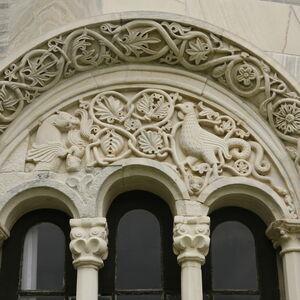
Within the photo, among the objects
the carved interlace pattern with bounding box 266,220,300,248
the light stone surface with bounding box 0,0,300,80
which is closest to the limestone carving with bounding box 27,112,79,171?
the light stone surface with bounding box 0,0,300,80

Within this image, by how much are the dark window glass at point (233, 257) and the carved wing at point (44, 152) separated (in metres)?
1.69

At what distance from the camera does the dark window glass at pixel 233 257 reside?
761cm

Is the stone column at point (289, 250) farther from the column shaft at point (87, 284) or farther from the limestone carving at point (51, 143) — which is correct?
the limestone carving at point (51, 143)

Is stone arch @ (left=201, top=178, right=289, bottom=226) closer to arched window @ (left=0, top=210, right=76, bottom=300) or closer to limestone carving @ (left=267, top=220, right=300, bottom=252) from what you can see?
limestone carving @ (left=267, top=220, right=300, bottom=252)

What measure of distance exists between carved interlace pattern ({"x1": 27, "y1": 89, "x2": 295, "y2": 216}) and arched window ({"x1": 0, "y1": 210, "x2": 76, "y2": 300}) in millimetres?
536

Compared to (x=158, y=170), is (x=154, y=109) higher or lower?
higher

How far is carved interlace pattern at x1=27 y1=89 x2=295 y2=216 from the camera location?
7641 mm

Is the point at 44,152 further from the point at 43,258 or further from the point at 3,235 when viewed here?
the point at 43,258

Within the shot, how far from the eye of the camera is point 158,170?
7570mm

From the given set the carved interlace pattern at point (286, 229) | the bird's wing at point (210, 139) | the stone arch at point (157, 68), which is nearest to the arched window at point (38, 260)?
the stone arch at point (157, 68)

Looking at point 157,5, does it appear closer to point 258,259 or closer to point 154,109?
point 154,109

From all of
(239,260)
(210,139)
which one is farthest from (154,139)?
(239,260)

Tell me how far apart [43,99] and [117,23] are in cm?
103

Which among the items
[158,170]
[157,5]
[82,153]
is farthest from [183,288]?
[157,5]
